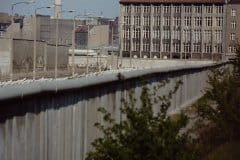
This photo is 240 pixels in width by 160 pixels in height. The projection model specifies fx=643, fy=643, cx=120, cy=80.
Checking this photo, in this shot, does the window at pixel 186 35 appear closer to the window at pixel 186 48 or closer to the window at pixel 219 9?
the window at pixel 186 48

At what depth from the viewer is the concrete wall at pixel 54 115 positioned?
19.2 ft

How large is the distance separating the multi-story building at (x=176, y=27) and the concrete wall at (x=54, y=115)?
5365 inches

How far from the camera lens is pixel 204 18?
486ft

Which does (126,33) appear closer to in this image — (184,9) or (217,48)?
(184,9)

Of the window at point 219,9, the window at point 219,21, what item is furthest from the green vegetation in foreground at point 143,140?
the window at point 219,9

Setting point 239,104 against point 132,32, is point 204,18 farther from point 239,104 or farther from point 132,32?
point 239,104

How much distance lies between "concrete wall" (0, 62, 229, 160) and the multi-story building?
13628 centimetres

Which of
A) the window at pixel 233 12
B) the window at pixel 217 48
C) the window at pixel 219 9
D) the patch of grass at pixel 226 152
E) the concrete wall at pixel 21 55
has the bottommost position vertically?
the patch of grass at pixel 226 152

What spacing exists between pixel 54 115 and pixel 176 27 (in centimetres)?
14515

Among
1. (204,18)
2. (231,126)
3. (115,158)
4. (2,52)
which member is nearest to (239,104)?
(231,126)

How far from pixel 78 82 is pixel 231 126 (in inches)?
280

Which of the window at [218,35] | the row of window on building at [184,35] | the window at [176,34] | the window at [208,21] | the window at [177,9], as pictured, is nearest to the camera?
the window at [218,35]

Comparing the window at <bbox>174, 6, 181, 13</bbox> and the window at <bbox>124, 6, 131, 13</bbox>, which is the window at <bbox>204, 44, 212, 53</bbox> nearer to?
the window at <bbox>174, 6, 181, 13</bbox>

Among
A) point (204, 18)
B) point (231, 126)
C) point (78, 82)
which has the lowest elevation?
point (231, 126)
